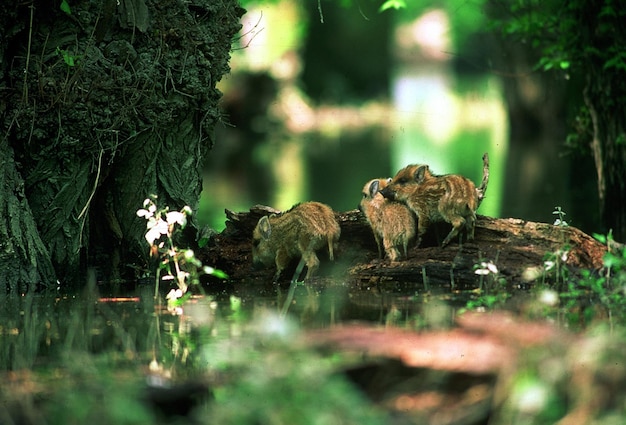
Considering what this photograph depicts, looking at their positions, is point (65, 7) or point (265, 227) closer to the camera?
point (65, 7)

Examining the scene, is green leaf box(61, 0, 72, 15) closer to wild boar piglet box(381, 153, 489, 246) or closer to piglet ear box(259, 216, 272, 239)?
piglet ear box(259, 216, 272, 239)

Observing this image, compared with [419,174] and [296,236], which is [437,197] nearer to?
[419,174]

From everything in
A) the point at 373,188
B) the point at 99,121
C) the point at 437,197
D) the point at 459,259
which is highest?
the point at 99,121

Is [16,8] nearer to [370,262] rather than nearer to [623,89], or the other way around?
[370,262]

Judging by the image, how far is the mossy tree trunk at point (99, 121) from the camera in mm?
8805

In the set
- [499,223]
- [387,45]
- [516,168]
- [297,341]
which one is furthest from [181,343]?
[387,45]

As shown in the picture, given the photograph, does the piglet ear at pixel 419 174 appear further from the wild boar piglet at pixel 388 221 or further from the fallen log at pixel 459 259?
the fallen log at pixel 459 259

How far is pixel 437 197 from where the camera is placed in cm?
909

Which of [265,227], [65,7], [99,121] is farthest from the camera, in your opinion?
[265,227]

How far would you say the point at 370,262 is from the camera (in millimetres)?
9312

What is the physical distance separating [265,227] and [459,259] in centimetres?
180

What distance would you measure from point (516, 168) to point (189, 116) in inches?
569

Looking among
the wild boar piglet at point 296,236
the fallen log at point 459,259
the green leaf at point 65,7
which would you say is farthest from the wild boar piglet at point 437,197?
the green leaf at point 65,7

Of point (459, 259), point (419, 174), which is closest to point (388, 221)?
point (419, 174)
